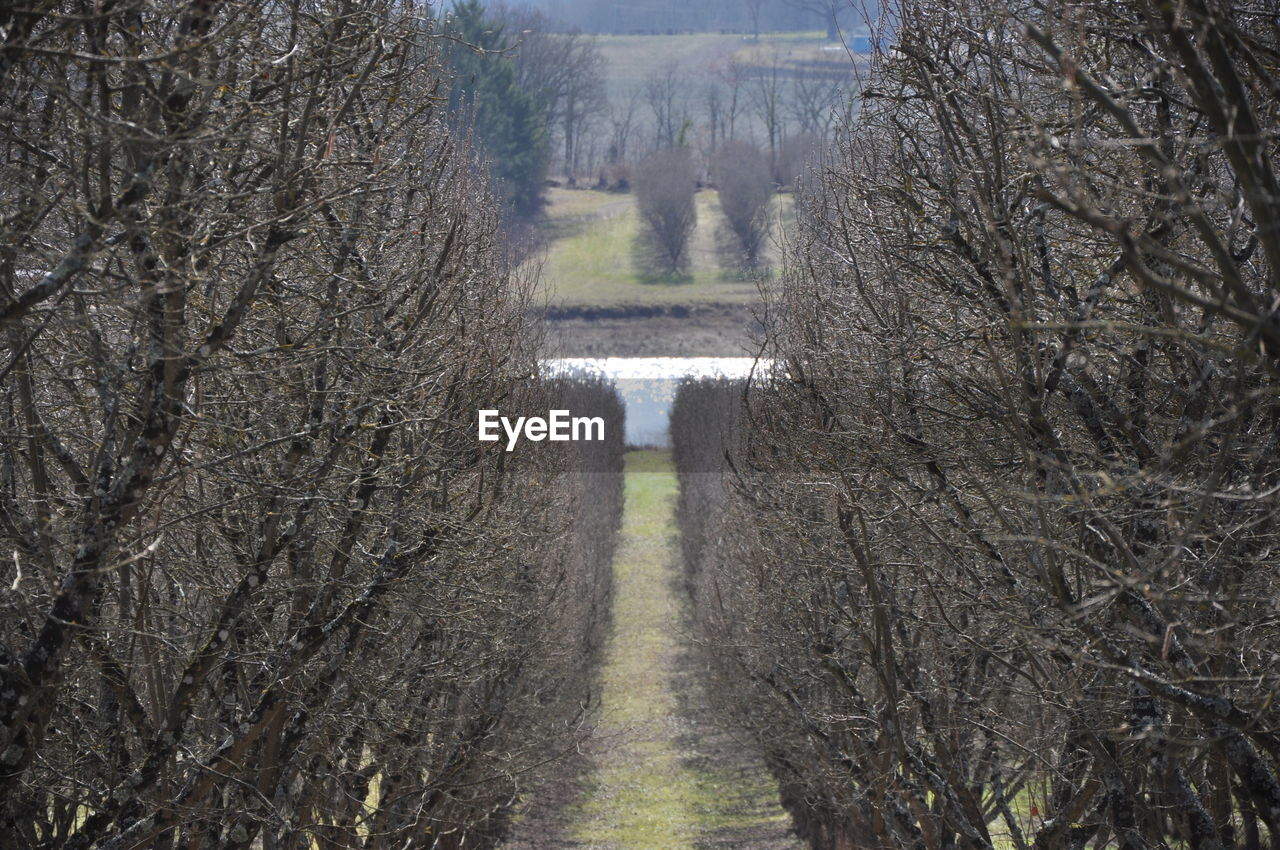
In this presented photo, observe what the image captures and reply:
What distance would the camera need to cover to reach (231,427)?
240 inches

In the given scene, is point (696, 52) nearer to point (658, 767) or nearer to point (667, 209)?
point (667, 209)

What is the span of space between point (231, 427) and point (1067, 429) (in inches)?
199

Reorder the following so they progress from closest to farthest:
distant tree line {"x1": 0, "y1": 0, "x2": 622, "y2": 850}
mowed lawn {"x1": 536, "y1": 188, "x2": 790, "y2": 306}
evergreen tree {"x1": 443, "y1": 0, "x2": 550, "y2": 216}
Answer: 1. distant tree line {"x1": 0, "y1": 0, "x2": 622, "y2": 850}
2. evergreen tree {"x1": 443, "y1": 0, "x2": 550, "y2": 216}
3. mowed lawn {"x1": 536, "y1": 188, "x2": 790, "y2": 306}

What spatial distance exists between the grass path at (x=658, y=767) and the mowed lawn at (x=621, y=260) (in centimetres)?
2999

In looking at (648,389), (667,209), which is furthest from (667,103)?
(648,389)

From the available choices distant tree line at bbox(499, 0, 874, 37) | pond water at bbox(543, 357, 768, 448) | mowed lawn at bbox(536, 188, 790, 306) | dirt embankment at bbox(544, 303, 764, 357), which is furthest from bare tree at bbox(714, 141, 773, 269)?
distant tree line at bbox(499, 0, 874, 37)

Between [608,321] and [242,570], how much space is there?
5537 cm

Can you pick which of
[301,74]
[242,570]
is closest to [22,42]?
[301,74]

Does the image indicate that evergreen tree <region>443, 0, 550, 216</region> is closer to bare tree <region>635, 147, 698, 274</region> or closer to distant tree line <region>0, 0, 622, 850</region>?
bare tree <region>635, 147, 698, 274</region>

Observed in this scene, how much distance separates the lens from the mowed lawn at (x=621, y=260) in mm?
65312

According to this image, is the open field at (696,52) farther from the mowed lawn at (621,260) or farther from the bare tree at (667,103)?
the mowed lawn at (621,260)

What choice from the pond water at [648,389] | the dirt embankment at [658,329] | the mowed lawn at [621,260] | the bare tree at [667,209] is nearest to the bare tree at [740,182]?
the mowed lawn at [621,260]

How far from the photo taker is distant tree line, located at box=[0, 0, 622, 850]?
5.67 meters

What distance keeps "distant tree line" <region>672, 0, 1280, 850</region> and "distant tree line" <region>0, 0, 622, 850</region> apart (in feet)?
9.70
